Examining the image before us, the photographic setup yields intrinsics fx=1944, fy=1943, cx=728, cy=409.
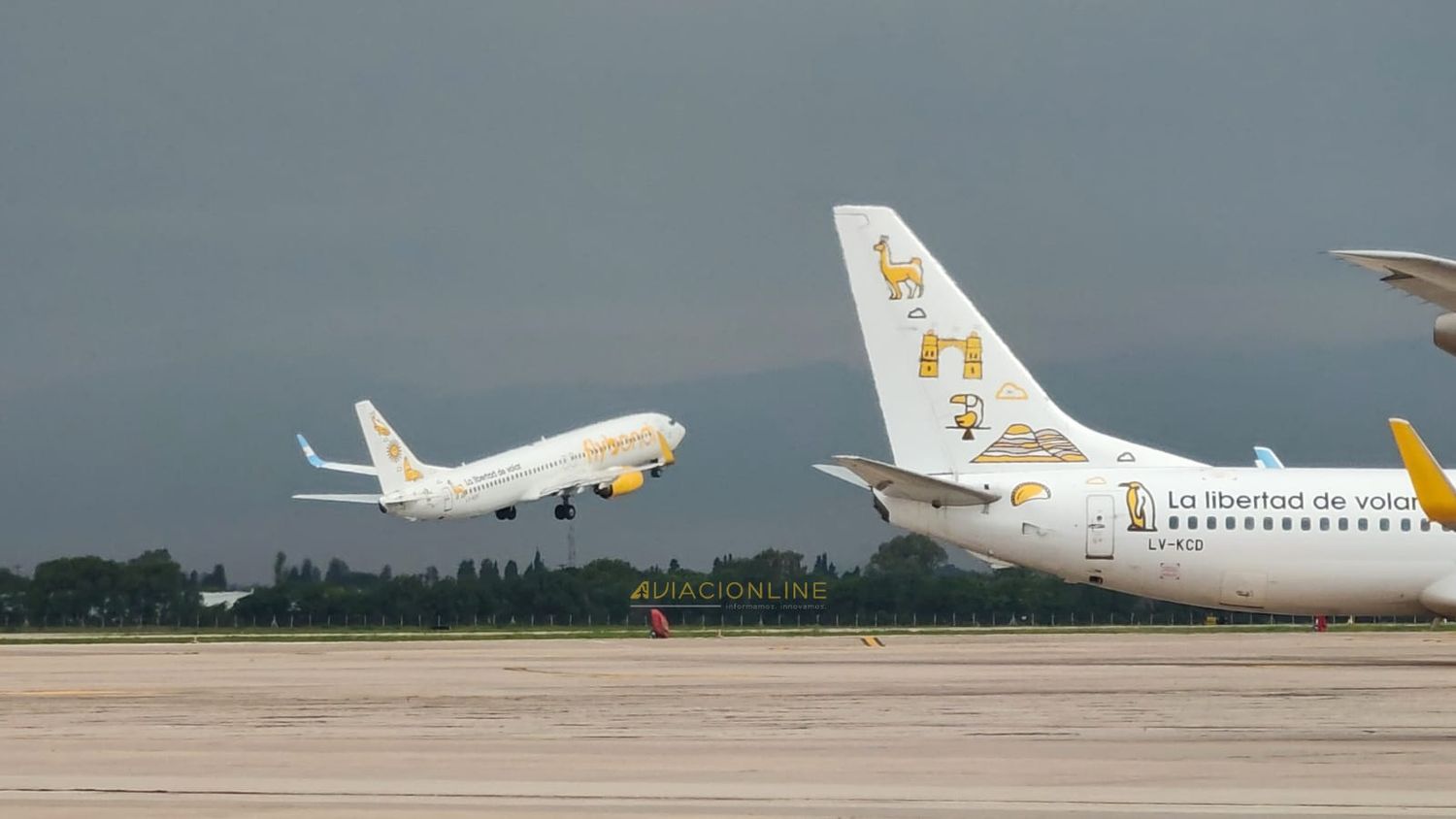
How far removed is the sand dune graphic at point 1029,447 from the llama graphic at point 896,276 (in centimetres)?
345

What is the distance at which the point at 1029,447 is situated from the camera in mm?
40000

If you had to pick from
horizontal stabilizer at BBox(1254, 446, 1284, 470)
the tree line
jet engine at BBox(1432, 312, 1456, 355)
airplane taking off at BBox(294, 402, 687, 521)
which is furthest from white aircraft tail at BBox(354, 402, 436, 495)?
jet engine at BBox(1432, 312, 1456, 355)

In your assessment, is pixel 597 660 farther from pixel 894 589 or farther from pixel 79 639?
pixel 894 589

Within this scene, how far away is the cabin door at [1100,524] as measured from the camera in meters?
38.5

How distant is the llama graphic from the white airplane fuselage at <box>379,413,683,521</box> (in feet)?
248

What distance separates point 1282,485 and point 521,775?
2700cm

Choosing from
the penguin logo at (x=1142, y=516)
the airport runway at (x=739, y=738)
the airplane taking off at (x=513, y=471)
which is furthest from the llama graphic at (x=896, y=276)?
the airplane taking off at (x=513, y=471)

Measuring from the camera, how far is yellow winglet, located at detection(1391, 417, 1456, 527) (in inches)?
1332

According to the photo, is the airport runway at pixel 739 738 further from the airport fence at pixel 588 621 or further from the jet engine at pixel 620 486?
the jet engine at pixel 620 486

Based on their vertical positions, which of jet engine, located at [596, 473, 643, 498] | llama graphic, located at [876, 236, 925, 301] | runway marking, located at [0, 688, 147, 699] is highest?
jet engine, located at [596, 473, 643, 498]

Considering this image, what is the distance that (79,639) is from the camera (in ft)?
202

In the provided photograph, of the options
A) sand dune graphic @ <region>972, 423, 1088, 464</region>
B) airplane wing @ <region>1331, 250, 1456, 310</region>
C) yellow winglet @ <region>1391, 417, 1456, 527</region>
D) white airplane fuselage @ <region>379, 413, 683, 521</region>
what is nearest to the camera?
airplane wing @ <region>1331, 250, 1456, 310</region>

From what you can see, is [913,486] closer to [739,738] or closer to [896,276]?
[896,276]

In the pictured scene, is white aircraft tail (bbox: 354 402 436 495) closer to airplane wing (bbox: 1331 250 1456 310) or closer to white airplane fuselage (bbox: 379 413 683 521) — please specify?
white airplane fuselage (bbox: 379 413 683 521)
